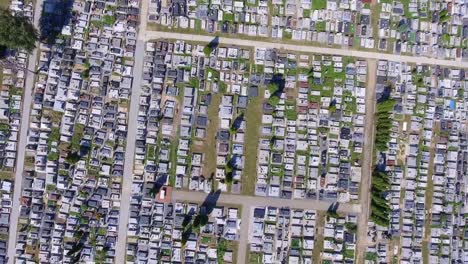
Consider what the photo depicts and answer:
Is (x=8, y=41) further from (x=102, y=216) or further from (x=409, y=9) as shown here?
(x=409, y=9)

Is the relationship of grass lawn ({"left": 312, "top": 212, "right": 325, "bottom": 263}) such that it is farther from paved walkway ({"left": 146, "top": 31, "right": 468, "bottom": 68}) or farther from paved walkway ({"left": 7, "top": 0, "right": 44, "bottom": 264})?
paved walkway ({"left": 7, "top": 0, "right": 44, "bottom": 264})

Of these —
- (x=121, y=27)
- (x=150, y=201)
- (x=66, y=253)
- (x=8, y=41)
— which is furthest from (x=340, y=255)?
(x=8, y=41)

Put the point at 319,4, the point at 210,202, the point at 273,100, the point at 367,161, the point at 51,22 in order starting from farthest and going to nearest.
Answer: the point at 319,4
the point at 367,161
the point at 210,202
the point at 273,100
the point at 51,22

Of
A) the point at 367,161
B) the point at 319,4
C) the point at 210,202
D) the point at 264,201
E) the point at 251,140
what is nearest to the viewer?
the point at 210,202

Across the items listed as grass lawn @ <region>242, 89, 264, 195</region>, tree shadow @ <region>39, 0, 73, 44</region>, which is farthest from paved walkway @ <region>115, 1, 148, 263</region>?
grass lawn @ <region>242, 89, 264, 195</region>

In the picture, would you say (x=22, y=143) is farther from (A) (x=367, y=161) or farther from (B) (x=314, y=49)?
(A) (x=367, y=161)

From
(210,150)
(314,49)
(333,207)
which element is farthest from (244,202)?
(314,49)

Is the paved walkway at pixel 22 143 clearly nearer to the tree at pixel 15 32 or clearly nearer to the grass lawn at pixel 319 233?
the tree at pixel 15 32
